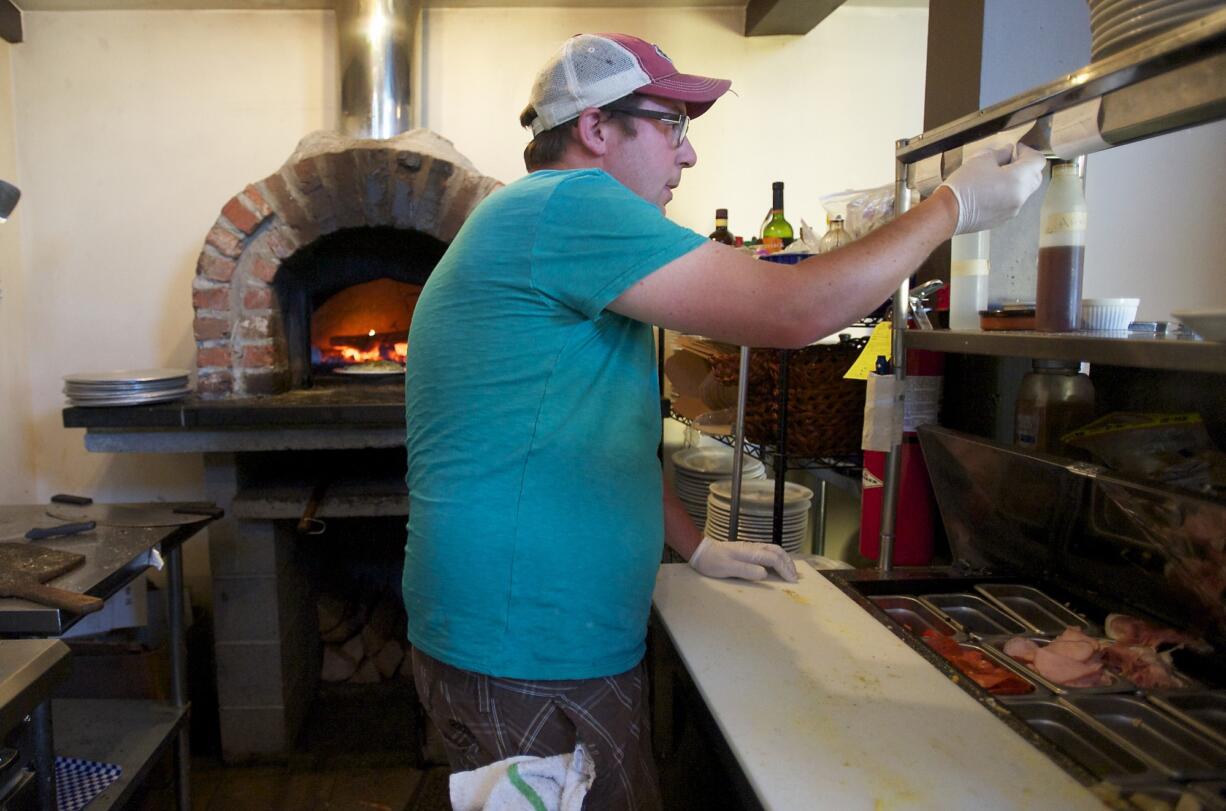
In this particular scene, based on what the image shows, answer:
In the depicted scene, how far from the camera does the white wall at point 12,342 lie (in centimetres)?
276

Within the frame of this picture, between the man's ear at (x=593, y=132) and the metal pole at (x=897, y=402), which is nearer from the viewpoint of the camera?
the man's ear at (x=593, y=132)

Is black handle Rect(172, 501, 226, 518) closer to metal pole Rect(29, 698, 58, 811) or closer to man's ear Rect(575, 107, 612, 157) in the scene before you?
metal pole Rect(29, 698, 58, 811)

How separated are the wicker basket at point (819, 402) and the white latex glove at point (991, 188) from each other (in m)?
0.60

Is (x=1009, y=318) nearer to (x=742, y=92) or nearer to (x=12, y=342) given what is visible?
(x=742, y=92)

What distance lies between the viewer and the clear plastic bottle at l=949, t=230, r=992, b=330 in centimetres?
132

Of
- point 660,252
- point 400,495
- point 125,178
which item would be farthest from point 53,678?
point 125,178

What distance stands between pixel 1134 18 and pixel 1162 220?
81.8 inches

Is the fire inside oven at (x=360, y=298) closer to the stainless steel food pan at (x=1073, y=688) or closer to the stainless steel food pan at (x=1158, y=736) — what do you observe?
the stainless steel food pan at (x=1073, y=688)

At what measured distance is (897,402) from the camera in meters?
1.37

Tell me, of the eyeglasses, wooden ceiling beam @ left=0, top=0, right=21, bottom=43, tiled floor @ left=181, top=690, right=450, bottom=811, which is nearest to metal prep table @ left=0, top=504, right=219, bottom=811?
tiled floor @ left=181, top=690, right=450, bottom=811

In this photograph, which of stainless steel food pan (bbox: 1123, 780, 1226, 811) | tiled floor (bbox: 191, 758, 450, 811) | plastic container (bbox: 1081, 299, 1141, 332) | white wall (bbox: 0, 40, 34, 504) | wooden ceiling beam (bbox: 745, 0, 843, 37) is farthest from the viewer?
white wall (bbox: 0, 40, 34, 504)

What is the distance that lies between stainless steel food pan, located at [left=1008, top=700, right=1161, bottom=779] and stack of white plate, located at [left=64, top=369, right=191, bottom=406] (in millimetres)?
2274

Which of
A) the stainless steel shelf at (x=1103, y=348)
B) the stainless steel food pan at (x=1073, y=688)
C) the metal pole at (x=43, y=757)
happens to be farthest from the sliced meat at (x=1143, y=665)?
the metal pole at (x=43, y=757)

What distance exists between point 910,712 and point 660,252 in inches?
24.6
